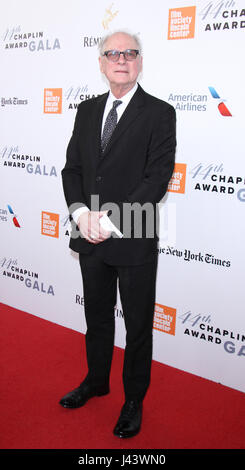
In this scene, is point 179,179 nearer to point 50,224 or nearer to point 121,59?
point 121,59

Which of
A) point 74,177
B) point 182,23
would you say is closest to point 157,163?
point 74,177

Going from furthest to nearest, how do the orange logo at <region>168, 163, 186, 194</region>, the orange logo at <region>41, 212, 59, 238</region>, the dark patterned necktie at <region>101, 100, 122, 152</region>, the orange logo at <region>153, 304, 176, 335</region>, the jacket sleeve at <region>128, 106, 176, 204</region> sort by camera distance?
the orange logo at <region>41, 212, 59, 238</region> → the orange logo at <region>153, 304, 176, 335</region> → the orange logo at <region>168, 163, 186, 194</region> → the dark patterned necktie at <region>101, 100, 122, 152</region> → the jacket sleeve at <region>128, 106, 176, 204</region>

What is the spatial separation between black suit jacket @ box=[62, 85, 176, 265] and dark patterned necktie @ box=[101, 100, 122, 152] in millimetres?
23

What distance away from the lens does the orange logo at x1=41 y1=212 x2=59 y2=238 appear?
3.13 meters

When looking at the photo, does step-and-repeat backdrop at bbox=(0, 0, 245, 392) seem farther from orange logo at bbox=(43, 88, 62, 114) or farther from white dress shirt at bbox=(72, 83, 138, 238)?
white dress shirt at bbox=(72, 83, 138, 238)

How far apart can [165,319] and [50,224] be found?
108 centimetres

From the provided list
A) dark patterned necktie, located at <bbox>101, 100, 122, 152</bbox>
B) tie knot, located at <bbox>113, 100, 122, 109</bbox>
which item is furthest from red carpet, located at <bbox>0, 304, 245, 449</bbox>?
tie knot, located at <bbox>113, 100, 122, 109</bbox>

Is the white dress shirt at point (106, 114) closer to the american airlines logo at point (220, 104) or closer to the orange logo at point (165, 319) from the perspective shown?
the american airlines logo at point (220, 104)

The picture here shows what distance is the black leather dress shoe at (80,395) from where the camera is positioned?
A: 2195 millimetres

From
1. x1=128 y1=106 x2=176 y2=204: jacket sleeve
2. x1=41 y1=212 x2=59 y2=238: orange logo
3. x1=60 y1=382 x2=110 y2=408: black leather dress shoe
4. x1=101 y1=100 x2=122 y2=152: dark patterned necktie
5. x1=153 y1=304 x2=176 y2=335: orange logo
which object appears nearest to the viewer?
x1=128 y1=106 x2=176 y2=204: jacket sleeve

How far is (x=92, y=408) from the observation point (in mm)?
2219

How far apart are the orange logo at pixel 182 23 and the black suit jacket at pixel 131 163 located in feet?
2.07

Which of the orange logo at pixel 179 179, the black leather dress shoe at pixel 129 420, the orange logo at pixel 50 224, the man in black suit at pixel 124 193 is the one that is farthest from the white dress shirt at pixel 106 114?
the orange logo at pixel 50 224
